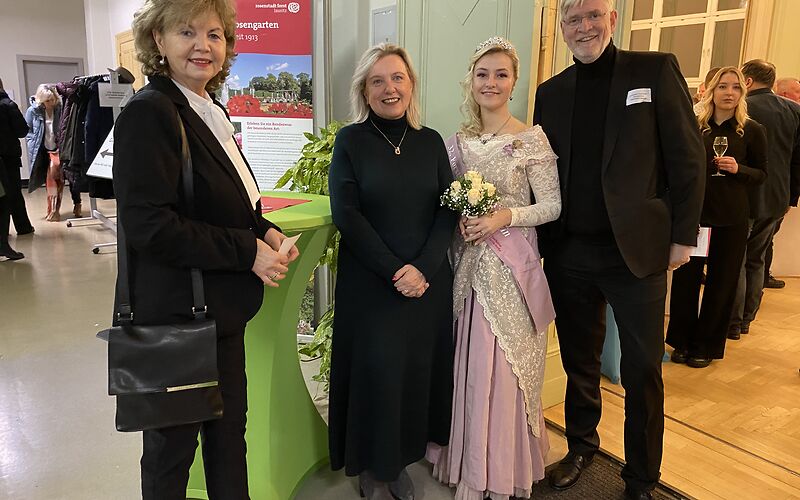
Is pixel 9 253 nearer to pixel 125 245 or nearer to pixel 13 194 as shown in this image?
pixel 13 194

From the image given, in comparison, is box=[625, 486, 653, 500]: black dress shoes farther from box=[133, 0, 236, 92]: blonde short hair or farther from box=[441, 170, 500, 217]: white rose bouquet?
box=[133, 0, 236, 92]: blonde short hair

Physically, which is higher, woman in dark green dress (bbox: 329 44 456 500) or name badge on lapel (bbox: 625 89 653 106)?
name badge on lapel (bbox: 625 89 653 106)

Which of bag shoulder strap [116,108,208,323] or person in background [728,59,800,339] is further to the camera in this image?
person in background [728,59,800,339]

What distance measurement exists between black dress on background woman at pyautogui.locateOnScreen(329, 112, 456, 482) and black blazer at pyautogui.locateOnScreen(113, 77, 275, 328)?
19.7 inches

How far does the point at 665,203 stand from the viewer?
1975 millimetres

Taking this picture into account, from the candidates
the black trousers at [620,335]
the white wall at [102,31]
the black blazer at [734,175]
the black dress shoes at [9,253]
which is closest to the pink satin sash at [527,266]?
the black trousers at [620,335]

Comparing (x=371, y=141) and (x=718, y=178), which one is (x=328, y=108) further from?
(x=718, y=178)

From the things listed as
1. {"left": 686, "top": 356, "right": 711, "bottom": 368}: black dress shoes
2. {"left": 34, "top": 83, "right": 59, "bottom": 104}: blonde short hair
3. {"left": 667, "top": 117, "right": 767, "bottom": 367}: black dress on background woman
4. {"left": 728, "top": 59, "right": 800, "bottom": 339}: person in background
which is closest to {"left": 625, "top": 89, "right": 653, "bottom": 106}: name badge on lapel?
{"left": 667, "top": 117, "right": 767, "bottom": 367}: black dress on background woman

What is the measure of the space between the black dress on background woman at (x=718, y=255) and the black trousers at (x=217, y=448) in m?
2.86

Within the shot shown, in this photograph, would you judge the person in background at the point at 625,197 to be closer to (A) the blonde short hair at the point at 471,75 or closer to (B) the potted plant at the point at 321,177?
(A) the blonde short hair at the point at 471,75

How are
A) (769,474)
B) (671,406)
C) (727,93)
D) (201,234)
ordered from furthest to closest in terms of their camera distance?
(727,93) < (671,406) < (769,474) < (201,234)

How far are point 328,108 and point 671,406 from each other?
263 cm

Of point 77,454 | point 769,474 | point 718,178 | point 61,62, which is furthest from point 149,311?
point 61,62

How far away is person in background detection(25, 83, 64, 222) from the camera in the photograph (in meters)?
7.32
